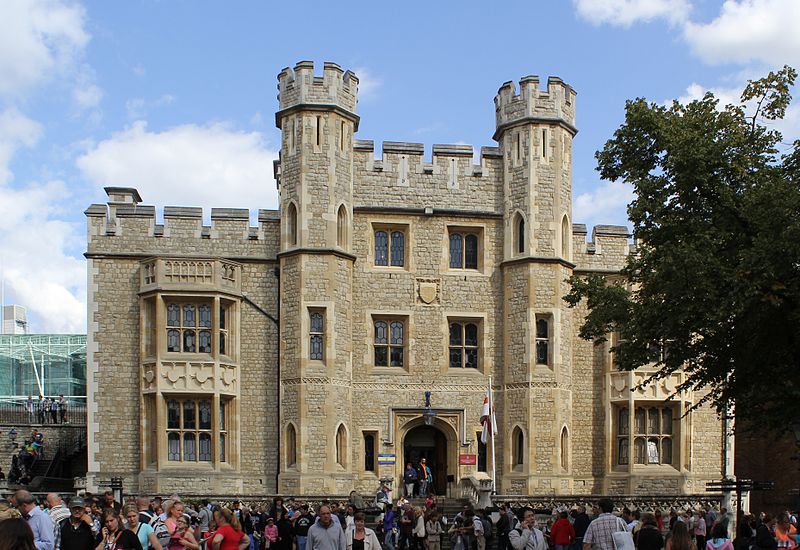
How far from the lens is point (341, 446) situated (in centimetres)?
2938

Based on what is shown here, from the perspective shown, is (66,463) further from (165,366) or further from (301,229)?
(301,229)

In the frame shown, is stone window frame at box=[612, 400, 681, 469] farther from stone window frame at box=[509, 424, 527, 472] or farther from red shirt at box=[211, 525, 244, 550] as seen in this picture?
red shirt at box=[211, 525, 244, 550]

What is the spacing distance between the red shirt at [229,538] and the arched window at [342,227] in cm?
1805

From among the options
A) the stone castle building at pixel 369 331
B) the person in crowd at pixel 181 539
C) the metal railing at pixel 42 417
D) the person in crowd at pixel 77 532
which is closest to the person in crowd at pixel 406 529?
the stone castle building at pixel 369 331

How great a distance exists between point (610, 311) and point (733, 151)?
12.1 feet

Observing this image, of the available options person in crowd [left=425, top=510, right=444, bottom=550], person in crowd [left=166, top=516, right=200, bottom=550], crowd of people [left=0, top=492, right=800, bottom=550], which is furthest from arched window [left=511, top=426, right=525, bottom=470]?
person in crowd [left=166, top=516, right=200, bottom=550]

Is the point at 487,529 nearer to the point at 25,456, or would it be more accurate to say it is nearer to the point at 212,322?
the point at 212,322

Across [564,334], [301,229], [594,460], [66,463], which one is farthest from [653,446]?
[66,463]

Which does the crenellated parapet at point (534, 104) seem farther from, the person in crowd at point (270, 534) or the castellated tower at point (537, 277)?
the person in crowd at point (270, 534)

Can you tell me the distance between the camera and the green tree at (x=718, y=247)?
691 inches

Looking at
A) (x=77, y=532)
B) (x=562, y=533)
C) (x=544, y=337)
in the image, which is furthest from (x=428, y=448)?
(x=77, y=532)

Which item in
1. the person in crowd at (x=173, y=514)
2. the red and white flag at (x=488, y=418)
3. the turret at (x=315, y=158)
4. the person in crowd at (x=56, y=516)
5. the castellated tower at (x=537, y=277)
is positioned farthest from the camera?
the castellated tower at (x=537, y=277)

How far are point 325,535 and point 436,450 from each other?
18716 millimetres

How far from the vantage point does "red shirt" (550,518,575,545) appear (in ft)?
59.6
